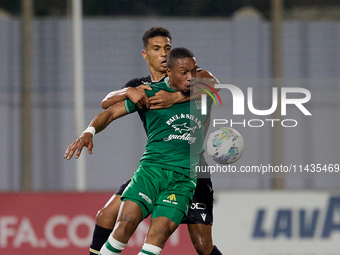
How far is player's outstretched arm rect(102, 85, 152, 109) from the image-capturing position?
3.87 metres

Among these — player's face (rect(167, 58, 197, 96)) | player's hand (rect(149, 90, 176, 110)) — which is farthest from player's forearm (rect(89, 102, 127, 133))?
player's face (rect(167, 58, 197, 96))

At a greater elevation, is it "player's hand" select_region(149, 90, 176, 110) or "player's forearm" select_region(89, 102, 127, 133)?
"player's hand" select_region(149, 90, 176, 110)

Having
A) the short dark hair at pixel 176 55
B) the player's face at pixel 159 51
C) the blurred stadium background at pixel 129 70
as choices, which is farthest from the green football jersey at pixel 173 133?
the blurred stadium background at pixel 129 70

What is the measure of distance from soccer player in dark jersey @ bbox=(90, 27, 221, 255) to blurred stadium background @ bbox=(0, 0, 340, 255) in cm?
374

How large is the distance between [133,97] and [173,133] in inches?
16.9

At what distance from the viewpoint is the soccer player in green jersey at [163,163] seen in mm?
3725

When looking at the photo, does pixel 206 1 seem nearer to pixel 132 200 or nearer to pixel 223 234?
pixel 223 234

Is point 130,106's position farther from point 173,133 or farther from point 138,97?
point 173,133

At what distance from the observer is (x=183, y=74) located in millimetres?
3867

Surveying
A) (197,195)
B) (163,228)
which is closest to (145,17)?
(197,195)

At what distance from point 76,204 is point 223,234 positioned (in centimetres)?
193

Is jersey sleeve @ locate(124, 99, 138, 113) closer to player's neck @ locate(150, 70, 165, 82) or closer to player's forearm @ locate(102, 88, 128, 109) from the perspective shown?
player's forearm @ locate(102, 88, 128, 109)

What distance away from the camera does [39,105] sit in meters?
8.24

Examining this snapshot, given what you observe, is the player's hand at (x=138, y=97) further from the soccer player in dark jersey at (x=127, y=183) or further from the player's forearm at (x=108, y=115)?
the player's forearm at (x=108, y=115)
